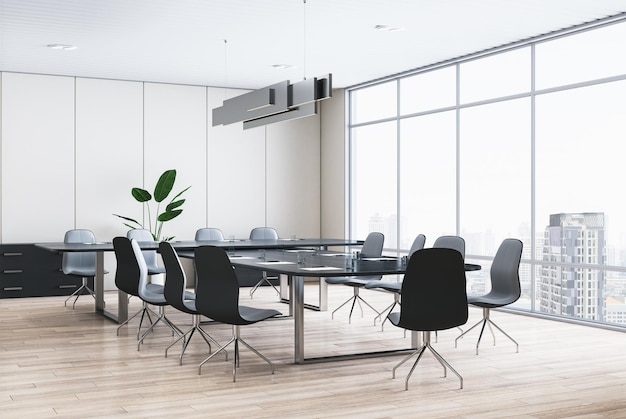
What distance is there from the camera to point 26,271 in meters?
9.90

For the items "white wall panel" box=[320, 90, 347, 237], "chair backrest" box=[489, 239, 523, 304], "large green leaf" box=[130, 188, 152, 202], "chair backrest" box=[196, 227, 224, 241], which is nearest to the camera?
"chair backrest" box=[489, 239, 523, 304]

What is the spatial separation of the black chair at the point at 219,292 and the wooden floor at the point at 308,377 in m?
0.40

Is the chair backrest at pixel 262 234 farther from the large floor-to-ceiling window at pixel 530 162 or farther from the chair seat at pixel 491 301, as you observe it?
the chair seat at pixel 491 301

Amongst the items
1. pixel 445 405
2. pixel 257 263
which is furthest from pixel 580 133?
pixel 445 405

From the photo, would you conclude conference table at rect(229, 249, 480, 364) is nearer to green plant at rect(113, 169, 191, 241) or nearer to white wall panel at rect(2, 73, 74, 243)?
green plant at rect(113, 169, 191, 241)

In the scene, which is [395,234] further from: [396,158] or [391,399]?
[391,399]

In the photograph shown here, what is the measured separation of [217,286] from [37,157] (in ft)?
20.2

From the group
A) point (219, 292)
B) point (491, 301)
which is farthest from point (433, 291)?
point (491, 301)

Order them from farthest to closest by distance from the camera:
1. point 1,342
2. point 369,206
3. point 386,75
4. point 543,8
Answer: point 369,206, point 386,75, point 543,8, point 1,342

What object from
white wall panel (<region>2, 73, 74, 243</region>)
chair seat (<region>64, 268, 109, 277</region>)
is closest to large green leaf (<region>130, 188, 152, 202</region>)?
white wall panel (<region>2, 73, 74, 243</region>)

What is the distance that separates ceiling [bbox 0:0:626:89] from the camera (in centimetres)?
703

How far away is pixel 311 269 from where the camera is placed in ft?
17.7

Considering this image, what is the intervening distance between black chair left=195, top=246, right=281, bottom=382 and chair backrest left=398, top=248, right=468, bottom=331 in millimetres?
1003

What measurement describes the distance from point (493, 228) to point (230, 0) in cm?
410
